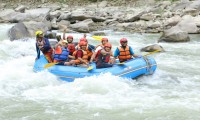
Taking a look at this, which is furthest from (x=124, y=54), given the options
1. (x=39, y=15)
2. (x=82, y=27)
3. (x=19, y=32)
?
(x=39, y=15)

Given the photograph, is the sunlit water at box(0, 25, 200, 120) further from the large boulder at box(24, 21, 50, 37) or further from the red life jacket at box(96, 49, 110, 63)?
the large boulder at box(24, 21, 50, 37)

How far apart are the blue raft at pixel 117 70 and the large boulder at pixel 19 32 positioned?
5.73m

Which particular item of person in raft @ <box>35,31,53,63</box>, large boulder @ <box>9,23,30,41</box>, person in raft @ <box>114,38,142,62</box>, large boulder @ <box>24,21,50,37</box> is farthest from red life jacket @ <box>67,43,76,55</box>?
large boulder @ <box>24,21,50,37</box>

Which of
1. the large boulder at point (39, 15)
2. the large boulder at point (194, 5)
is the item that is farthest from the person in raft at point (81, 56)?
the large boulder at point (194, 5)

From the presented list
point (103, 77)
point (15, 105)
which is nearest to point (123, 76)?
point (103, 77)

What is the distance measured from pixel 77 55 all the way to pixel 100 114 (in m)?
2.48

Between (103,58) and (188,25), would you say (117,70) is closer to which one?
(103,58)

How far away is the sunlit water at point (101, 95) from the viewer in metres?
6.20

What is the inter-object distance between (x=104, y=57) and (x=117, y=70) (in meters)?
0.49

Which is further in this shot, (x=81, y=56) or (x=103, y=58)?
(x=81, y=56)

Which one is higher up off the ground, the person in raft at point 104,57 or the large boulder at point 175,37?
the person in raft at point 104,57

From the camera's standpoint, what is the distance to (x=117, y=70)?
7934 millimetres

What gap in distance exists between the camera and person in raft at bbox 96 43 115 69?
8103 millimetres

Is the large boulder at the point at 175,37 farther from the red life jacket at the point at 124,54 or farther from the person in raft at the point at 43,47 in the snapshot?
the person in raft at the point at 43,47
